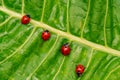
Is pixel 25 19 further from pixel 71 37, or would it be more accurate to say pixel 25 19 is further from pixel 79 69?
pixel 79 69

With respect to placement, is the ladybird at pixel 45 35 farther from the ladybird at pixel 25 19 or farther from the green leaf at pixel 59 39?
the ladybird at pixel 25 19

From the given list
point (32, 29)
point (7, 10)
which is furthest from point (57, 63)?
point (7, 10)

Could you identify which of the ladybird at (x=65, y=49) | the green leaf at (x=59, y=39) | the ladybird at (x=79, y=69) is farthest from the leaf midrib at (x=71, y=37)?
the ladybird at (x=79, y=69)

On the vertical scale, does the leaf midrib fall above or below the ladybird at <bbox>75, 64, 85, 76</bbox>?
above

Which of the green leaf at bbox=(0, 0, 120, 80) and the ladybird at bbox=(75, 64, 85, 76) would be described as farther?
the green leaf at bbox=(0, 0, 120, 80)

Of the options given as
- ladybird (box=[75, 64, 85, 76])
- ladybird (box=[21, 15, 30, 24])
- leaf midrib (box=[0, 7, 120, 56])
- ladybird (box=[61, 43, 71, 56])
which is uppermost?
ladybird (box=[21, 15, 30, 24])

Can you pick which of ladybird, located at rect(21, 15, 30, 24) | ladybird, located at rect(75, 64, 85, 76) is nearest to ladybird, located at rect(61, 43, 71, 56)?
ladybird, located at rect(75, 64, 85, 76)

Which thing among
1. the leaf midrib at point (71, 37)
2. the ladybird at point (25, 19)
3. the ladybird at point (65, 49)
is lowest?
the ladybird at point (65, 49)

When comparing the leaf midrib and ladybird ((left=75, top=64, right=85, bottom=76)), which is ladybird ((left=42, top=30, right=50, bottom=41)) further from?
ladybird ((left=75, top=64, right=85, bottom=76))
